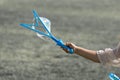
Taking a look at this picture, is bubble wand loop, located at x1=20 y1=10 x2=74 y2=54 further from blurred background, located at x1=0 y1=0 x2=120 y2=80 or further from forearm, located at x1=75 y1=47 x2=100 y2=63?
blurred background, located at x1=0 y1=0 x2=120 y2=80

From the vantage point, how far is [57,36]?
29.9 feet

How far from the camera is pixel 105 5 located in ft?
45.9

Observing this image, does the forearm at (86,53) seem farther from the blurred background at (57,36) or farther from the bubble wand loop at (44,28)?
the blurred background at (57,36)

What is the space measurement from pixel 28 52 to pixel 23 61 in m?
0.61

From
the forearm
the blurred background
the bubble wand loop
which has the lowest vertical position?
the blurred background

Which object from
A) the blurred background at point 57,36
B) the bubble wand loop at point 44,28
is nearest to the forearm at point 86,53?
the bubble wand loop at point 44,28

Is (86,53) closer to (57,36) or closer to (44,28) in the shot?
(44,28)

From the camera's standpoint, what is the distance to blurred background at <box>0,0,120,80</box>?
6.59 m

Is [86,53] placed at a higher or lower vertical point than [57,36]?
higher

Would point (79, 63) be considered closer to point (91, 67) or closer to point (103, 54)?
point (91, 67)

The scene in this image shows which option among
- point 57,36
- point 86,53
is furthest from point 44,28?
point 57,36

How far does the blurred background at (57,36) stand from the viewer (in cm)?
659

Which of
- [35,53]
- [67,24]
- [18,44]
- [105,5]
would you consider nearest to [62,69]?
[35,53]

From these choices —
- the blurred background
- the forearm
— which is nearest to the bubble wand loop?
the forearm
